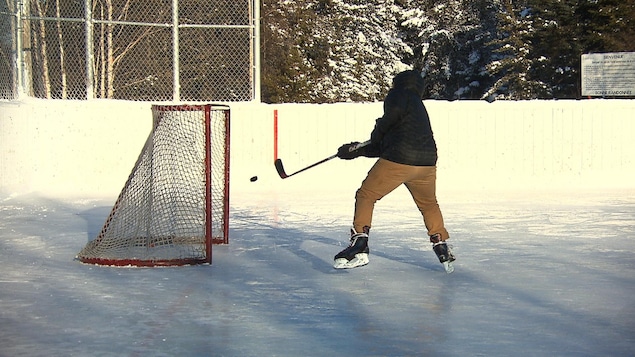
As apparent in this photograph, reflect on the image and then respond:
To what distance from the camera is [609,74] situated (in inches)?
651

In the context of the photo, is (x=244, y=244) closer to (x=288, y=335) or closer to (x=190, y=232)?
(x=190, y=232)

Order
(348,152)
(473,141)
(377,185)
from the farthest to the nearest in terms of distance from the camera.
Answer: (473,141)
(348,152)
(377,185)

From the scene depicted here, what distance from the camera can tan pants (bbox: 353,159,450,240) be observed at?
614cm

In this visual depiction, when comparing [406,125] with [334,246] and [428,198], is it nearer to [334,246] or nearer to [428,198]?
[428,198]

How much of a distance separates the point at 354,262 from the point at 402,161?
761mm

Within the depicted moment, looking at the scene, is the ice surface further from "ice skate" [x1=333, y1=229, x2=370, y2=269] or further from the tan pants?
the tan pants

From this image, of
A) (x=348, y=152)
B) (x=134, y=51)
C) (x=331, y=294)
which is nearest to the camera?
(x=331, y=294)

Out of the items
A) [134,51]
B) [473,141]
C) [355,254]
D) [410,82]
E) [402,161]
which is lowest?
[355,254]

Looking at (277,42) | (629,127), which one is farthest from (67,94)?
(277,42)

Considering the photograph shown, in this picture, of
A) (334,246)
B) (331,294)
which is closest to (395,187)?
(331,294)

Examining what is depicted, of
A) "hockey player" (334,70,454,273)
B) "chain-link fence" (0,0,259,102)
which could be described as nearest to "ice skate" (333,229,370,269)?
"hockey player" (334,70,454,273)

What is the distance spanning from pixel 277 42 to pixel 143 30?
15602 mm

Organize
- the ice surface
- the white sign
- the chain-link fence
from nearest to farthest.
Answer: the ice surface → the chain-link fence → the white sign

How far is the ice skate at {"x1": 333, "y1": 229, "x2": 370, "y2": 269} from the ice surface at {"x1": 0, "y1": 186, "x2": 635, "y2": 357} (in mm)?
77
